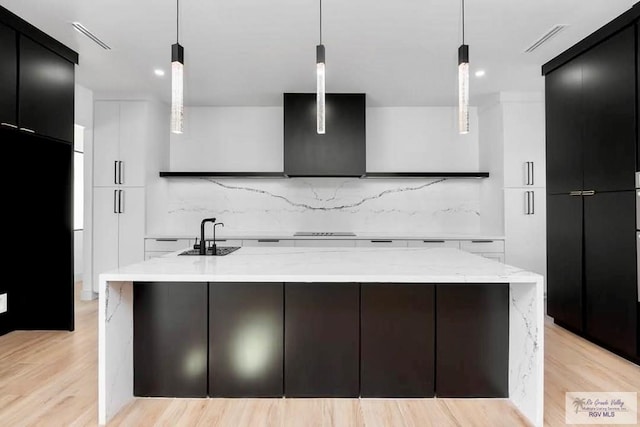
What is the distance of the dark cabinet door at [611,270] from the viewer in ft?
8.87

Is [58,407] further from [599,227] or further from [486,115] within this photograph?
[486,115]

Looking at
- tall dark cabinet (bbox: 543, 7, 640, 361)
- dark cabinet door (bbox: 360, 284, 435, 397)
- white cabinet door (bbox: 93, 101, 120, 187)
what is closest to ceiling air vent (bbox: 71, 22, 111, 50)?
white cabinet door (bbox: 93, 101, 120, 187)

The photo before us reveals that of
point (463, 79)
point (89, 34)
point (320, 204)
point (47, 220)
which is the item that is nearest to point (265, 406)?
point (463, 79)

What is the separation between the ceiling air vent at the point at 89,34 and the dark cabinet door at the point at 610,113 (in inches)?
153

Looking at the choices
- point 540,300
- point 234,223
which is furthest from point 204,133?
point 540,300

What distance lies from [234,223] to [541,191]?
12.2ft

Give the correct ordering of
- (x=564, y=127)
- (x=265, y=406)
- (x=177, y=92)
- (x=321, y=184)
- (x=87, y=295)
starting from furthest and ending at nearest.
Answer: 1. (x=321, y=184)
2. (x=87, y=295)
3. (x=564, y=127)
4. (x=265, y=406)
5. (x=177, y=92)

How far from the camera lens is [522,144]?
4438mm

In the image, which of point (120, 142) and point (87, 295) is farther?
point (87, 295)

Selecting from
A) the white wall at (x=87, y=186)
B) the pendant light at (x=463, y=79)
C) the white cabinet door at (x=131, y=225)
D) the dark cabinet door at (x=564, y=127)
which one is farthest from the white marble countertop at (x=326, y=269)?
the white wall at (x=87, y=186)

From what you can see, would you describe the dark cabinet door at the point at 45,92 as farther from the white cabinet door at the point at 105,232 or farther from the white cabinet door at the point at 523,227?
the white cabinet door at the point at 523,227

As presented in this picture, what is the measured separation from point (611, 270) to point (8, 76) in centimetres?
461

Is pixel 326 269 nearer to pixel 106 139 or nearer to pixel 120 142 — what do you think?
pixel 120 142

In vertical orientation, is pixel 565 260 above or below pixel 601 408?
above
